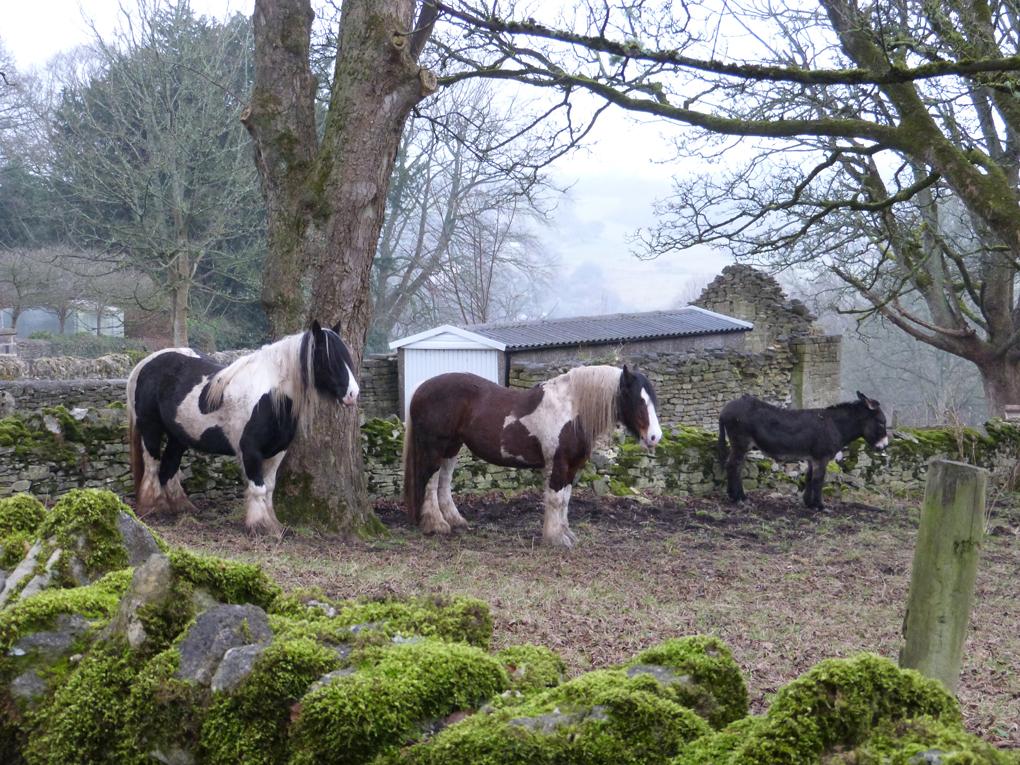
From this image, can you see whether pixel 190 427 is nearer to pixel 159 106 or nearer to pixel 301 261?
pixel 301 261

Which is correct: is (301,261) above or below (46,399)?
above

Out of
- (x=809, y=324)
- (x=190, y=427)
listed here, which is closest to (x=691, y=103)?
(x=190, y=427)

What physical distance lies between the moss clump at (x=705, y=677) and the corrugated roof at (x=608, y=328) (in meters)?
17.1

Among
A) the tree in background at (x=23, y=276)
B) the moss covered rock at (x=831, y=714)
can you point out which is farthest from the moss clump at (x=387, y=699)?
the tree in background at (x=23, y=276)

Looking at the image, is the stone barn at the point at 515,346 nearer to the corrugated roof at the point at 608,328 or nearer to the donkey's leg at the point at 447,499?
the corrugated roof at the point at 608,328

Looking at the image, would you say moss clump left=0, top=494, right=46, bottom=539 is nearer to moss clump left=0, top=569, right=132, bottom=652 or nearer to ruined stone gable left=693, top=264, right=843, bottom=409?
moss clump left=0, top=569, right=132, bottom=652

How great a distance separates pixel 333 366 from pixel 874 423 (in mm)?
7189

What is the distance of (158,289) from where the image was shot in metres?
21.1

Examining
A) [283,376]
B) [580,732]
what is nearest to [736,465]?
[283,376]

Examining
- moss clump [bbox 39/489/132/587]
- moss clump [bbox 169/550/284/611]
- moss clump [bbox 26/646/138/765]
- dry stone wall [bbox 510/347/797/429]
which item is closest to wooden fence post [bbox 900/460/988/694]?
moss clump [bbox 169/550/284/611]

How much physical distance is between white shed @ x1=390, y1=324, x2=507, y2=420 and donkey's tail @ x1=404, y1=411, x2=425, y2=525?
1161 centimetres

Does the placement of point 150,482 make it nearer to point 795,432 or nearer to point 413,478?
point 413,478

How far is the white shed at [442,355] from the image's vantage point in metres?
19.7

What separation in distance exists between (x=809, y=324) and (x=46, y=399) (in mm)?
18492
